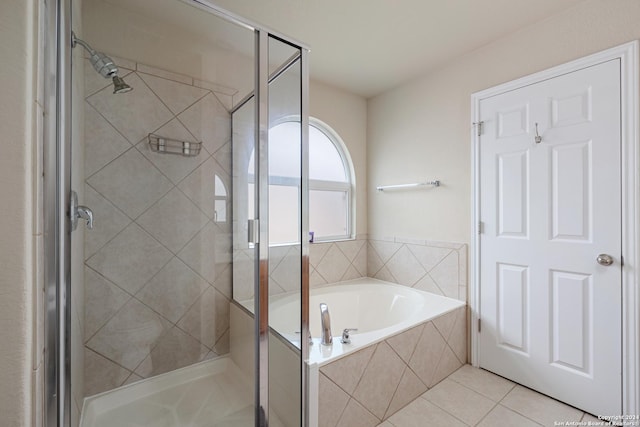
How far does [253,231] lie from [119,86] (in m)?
1.05

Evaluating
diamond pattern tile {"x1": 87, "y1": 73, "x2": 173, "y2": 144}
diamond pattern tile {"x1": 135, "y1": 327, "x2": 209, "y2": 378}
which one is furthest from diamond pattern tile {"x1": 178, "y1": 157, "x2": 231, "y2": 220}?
diamond pattern tile {"x1": 135, "y1": 327, "x2": 209, "y2": 378}

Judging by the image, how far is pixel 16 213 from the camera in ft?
1.75

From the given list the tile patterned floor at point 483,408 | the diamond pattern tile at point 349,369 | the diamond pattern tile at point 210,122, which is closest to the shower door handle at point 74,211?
the diamond pattern tile at point 210,122

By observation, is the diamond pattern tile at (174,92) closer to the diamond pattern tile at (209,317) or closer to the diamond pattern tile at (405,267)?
the diamond pattern tile at (209,317)

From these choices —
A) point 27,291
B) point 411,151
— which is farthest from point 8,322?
point 411,151

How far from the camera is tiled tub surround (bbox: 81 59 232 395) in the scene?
56.7 inches

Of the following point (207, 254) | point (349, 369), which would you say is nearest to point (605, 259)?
point (349, 369)

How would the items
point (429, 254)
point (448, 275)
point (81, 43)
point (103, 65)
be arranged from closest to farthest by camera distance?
point (81, 43)
point (103, 65)
point (448, 275)
point (429, 254)

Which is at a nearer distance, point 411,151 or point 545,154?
point 545,154

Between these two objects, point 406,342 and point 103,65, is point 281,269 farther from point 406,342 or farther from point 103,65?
point 103,65

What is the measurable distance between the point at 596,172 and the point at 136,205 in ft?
8.62

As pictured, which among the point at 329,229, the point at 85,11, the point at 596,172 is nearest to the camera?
the point at 85,11

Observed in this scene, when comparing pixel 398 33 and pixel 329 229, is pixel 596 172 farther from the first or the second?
pixel 329 229

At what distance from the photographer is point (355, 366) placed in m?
1.47
